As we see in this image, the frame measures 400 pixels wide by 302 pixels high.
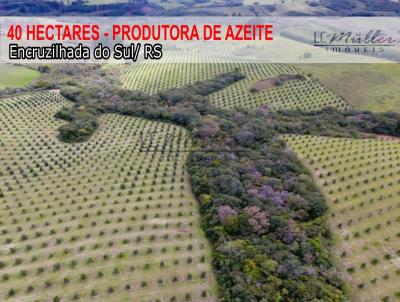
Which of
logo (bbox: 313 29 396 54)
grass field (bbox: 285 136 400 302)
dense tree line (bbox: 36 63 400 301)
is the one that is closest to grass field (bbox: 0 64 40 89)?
dense tree line (bbox: 36 63 400 301)

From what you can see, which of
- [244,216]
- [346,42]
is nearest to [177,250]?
[244,216]

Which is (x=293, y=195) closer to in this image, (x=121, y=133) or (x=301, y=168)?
(x=301, y=168)

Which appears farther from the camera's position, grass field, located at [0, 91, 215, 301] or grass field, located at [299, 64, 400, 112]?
grass field, located at [299, 64, 400, 112]

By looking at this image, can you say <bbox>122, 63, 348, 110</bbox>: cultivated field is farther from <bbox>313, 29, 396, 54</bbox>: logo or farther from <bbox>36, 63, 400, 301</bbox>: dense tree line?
<bbox>313, 29, 396, 54</bbox>: logo

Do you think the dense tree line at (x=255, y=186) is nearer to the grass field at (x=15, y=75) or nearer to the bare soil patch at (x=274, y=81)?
the bare soil patch at (x=274, y=81)

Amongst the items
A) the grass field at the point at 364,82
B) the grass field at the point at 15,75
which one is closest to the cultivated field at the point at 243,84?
the grass field at the point at 364,82

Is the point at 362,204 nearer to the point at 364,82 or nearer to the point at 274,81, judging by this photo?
the point at 274,81
